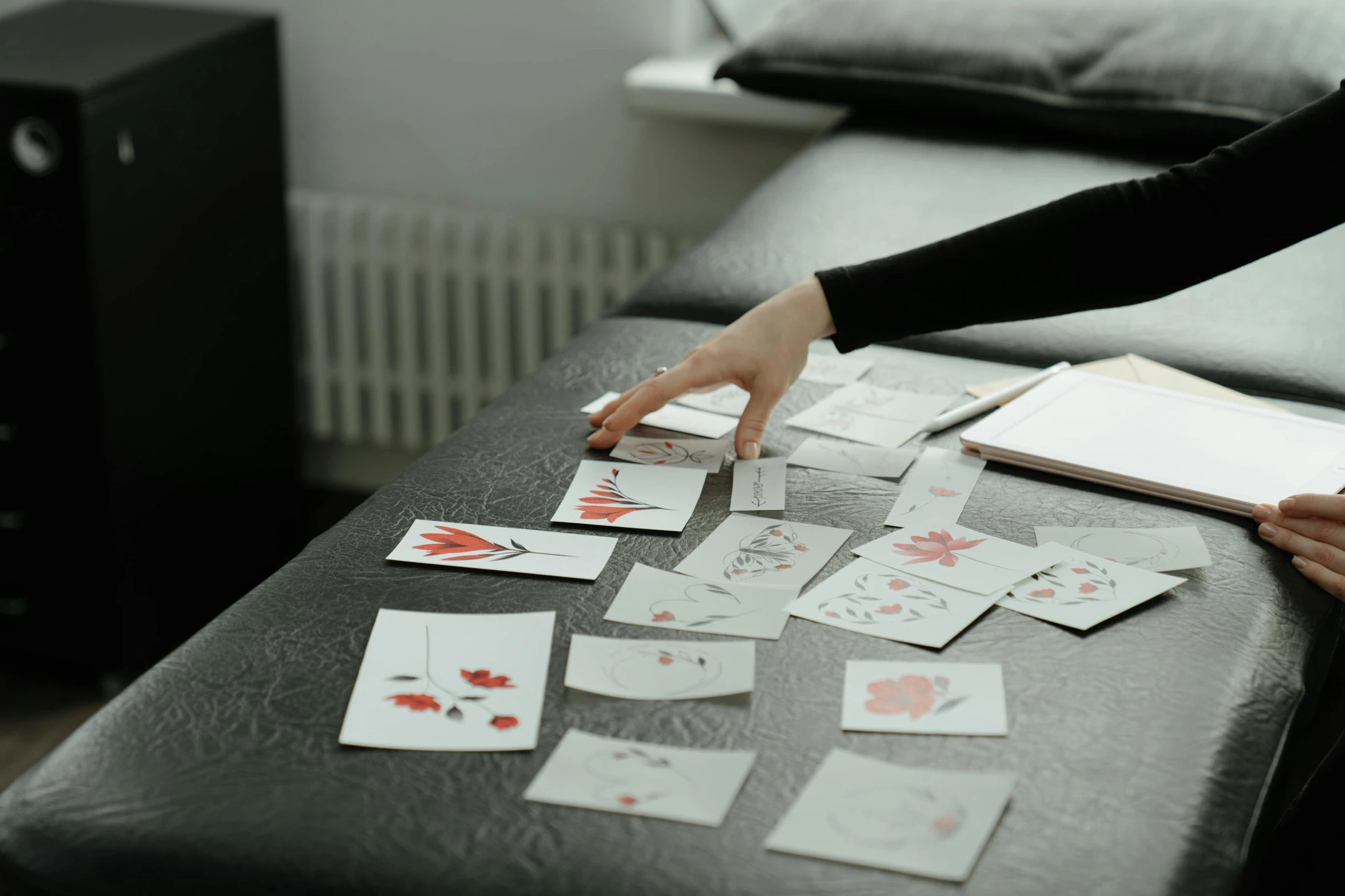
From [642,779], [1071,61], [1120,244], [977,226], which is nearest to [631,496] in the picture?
[642,779]

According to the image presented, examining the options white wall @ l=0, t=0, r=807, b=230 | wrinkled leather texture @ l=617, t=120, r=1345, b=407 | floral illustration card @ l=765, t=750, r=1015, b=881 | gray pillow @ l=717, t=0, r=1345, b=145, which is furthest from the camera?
white wall @ l=0, t=0, r=807, b=230

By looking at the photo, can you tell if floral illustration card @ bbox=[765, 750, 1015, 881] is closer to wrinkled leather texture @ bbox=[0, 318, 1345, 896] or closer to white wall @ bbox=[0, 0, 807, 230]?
wrinkled leather texture @ bbox=[0, 318, 1345, 896]

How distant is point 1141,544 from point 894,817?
0.36 m

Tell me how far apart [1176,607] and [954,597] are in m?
0.14

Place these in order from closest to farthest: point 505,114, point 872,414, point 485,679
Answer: point 485,679 → point 872,414 → point 505,114

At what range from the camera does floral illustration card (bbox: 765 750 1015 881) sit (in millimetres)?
624

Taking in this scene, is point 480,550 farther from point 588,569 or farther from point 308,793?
point 308,793

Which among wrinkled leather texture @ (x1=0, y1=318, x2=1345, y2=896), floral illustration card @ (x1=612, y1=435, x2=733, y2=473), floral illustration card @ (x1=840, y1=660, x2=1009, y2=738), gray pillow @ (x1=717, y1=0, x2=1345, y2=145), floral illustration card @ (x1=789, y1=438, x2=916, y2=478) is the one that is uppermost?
gray pillow @ (x1=717, y1=0, x2=1345, y2=145)

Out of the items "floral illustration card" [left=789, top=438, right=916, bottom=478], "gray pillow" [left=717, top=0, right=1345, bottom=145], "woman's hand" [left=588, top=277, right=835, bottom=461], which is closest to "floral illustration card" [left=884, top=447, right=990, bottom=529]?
"floral illustration card" [left=789, top=438, right=916, bottom=478]

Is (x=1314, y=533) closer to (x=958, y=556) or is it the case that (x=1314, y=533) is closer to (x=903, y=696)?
(x=958, y=556)

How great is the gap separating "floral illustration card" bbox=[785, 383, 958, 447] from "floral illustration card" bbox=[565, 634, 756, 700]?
0.34m

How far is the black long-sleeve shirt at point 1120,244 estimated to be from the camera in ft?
3.53

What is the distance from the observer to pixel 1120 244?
1.10 meters

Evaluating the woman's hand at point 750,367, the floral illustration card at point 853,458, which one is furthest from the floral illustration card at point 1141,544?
the woman's hand at point 750,367
